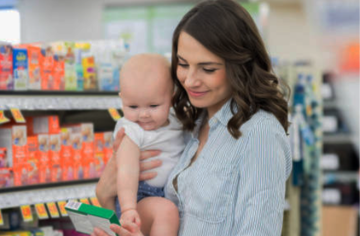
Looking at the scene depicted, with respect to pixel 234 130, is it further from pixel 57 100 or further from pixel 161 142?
pixel 57 100

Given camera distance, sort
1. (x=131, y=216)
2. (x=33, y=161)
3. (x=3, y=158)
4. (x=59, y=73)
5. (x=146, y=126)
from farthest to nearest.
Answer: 1. (x=59, y=73)
2. (x=33, y=161)
3. (x=3, y=158)
4. (x=146, y=126)
5. (x=131, y=216)

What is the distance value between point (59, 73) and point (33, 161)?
2.04ft

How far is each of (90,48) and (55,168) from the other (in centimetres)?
91

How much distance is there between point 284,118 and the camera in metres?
1.77

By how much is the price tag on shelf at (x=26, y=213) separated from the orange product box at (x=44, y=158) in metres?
0.23

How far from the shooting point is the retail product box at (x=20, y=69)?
304 centimetres

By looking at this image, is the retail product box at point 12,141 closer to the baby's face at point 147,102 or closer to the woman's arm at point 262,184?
the baby's face at point 147,102

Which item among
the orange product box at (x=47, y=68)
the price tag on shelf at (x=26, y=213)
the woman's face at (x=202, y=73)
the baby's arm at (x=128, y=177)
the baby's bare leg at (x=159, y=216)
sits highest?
the woman's face at (x=202, y=73)

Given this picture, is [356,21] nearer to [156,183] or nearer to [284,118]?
[284,118]

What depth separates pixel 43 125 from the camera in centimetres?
329

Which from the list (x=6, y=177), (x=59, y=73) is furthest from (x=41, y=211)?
(x=59, y=73)

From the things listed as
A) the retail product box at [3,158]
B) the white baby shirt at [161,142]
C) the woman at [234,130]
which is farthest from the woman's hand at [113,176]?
the retail product box at [3,158]

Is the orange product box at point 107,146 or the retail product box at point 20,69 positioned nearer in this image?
the retail product box at point 20,69

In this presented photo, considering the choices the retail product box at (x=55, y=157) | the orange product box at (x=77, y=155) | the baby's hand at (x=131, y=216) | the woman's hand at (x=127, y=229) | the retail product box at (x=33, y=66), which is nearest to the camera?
the woman's hand at (x=127, y=229)
